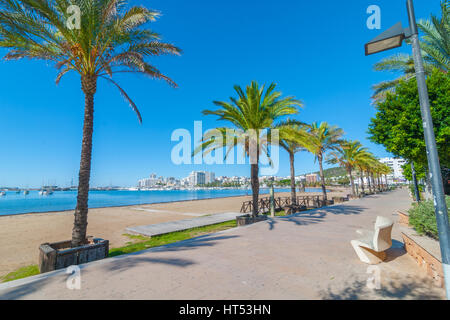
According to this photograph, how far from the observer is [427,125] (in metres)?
2.68

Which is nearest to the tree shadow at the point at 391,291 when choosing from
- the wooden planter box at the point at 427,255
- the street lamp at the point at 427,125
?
the wooden planter box at the point at 427,255

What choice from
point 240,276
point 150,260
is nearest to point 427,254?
point 240,276

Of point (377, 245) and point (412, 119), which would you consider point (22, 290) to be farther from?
point (412, 119)

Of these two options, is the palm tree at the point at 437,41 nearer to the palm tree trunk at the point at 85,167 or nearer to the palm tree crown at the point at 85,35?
the palm tree crown at the point at 85,35

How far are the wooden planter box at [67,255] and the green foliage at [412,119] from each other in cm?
929

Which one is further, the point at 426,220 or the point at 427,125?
the point at 426,220

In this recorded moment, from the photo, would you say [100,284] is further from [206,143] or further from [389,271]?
[206,143]

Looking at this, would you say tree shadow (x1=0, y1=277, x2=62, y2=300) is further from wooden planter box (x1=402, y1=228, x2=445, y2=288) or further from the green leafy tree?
the green leafy tree

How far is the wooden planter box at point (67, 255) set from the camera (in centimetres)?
450

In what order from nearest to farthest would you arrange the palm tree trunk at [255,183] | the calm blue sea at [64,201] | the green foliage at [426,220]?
the green foliage at [426,220]
the palm tree trunk at [255,183]
the calm blue sea at [64,201]

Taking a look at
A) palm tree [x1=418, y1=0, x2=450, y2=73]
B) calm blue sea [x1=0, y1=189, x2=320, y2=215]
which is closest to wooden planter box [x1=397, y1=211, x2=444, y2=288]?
palm tree [x1=418, y1=0, x2=450, y2=73]

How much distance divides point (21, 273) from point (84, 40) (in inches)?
242

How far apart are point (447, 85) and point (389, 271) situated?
5.95m

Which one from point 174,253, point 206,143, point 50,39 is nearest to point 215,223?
point 206,143
